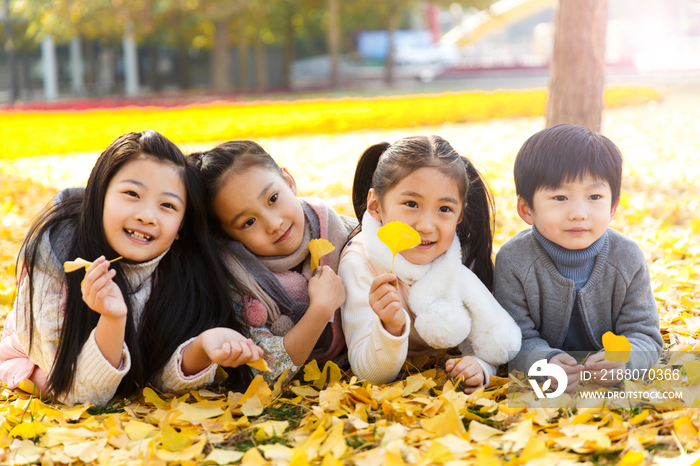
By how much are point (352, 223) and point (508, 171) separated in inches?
175

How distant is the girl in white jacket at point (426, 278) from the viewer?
2199 millimetres

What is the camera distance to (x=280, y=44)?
3406 cm

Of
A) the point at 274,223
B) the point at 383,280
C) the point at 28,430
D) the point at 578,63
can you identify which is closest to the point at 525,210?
the point at 383,280

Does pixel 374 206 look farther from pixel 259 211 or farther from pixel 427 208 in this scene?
pixel 259 211

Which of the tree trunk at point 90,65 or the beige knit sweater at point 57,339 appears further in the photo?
the tree trunk at point 90,65

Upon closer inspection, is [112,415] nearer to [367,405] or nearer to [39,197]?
[367,405]

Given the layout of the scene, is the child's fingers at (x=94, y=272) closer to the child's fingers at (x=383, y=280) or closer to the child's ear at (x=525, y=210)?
the child's fingers at (x=383, y=280)

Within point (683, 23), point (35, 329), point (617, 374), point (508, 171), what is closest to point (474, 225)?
point (617, 374)

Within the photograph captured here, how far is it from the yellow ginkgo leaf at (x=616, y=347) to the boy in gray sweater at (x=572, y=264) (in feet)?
0.23

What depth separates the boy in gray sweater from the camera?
2221 millimetres

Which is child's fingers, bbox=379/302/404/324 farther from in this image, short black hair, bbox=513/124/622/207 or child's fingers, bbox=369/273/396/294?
A: short black hair, bbox=513/124/622/207

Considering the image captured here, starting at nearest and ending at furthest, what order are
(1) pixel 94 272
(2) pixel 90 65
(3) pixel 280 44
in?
(1) pixel 94 272
(2) pixel 90 65
(3) pixel 280 44

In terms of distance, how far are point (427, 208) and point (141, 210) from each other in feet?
3.18

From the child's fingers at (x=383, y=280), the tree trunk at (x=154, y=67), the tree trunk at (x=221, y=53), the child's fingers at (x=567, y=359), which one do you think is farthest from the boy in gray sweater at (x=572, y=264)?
the tree trunk at (x=154, y=67)
